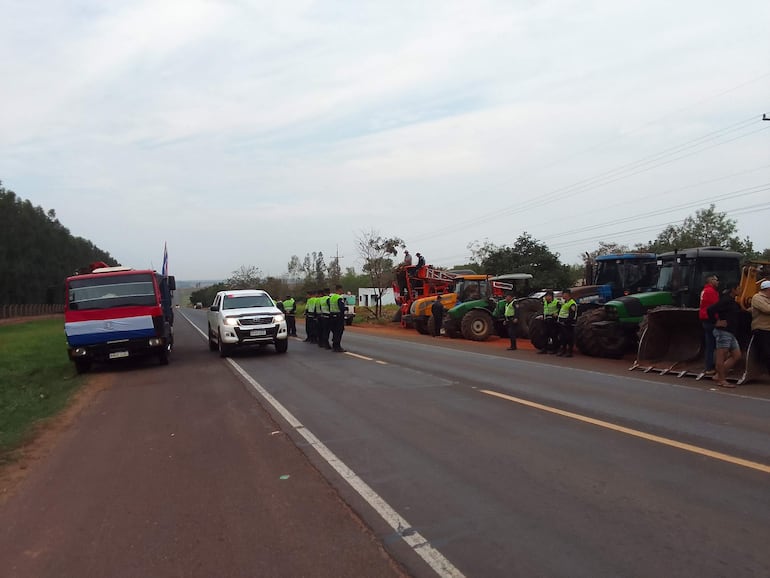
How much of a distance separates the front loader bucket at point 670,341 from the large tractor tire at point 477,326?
8926 mm

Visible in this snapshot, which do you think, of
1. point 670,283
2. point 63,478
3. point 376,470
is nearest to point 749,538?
point 376,470

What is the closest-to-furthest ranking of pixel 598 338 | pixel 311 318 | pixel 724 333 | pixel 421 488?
pixel 421 488 → pixel 724 333 → pixel 598 338 → pixel 311 318

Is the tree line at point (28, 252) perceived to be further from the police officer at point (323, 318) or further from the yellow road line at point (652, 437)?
the yellow road line at point (652, 437)

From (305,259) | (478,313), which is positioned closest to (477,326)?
(478,313)

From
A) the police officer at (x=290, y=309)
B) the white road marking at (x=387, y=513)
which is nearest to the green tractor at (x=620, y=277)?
the police officer at (x=290, y=309)

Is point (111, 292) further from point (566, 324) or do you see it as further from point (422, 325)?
point (422, 325)

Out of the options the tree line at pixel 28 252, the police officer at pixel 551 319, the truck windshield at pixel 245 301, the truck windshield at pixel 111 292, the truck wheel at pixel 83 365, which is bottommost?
the truck wheel at pixel 83 365

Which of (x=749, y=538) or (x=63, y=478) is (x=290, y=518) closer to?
(x=63, y=478)

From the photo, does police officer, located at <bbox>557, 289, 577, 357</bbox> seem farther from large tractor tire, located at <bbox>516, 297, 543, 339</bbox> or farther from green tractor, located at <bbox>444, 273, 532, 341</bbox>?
green tractor, located at <bbox>444, 273, 532, 341</bbox>

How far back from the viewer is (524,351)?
17062mm

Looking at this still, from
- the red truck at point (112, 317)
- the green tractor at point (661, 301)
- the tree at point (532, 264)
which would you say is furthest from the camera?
the tree at point (532, 264)

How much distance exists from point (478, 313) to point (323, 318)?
621 centimetres

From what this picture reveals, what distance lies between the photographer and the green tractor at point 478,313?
843 inches

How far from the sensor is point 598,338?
574 inches
